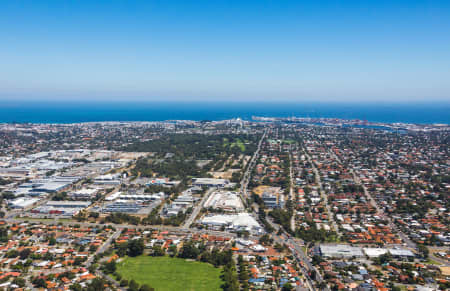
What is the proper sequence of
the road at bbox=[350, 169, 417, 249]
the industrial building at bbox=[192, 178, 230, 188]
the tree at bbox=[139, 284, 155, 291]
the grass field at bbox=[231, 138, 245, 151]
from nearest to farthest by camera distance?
the tree at bbox=[139, 284, 155, 291]
the road at bbox=[350, 169, 417, 249]
the industrial building at bbox=[192, 178, 230, 188]
the grass field at bbox=[231, 138, 245, 151]

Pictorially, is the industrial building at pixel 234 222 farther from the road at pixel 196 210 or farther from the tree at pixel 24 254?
the tree at pixel 24 254

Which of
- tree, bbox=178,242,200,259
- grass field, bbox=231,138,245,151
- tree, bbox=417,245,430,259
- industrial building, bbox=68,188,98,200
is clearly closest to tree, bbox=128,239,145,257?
tree, bbox=178,242,200,259

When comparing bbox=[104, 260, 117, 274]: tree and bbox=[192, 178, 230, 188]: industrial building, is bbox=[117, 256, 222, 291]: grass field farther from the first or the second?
bbox=[192, 178, 230, 188]: industrial building

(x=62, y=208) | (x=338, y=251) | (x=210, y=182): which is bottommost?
(x=338, y=251)

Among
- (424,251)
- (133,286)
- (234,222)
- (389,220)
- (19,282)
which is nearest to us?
(133,286)

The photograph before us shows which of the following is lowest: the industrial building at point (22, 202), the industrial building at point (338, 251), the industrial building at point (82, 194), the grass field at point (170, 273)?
the grass field at point (170, 273)

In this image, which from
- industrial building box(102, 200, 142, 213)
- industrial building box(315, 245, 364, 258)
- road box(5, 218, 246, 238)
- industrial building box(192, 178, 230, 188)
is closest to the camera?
industrial building box(315, 245, 364, 258)

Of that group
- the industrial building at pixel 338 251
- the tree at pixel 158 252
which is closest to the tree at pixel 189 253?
the tree at pixel 158 252

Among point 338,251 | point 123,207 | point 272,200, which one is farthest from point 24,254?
point 338,251

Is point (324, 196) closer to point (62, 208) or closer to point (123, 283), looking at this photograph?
point (123, 283)
